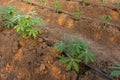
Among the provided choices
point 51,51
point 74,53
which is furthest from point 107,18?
point 74,53

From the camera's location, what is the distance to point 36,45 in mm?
4836

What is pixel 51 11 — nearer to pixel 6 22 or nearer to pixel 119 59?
pixel 6 22

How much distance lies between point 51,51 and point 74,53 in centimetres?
67

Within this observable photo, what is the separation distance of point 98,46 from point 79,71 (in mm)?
1597

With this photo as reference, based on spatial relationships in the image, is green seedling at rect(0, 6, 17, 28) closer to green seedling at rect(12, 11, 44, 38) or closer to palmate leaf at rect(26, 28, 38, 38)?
green seedling at rect(12, 11, 44, 38)

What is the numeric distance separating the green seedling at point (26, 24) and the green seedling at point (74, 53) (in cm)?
82

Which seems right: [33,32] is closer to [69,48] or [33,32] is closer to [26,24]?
[26,24]

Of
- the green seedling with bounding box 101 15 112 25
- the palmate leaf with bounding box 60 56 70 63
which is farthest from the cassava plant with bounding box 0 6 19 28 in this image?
the green seedling with bounding box 101 15 112 25

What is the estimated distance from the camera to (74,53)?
4.15 m

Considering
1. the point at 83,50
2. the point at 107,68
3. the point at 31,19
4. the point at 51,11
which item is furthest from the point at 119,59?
the point at 51,11

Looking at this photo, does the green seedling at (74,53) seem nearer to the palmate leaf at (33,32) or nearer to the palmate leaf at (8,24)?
the palmate leaf at (33,32)

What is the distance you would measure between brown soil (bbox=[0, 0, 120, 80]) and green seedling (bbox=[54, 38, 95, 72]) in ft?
0.54

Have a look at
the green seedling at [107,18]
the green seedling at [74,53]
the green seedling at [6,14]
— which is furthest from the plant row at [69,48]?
the green seedling at [107,18]

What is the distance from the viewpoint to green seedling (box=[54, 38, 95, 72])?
405 centimetres
